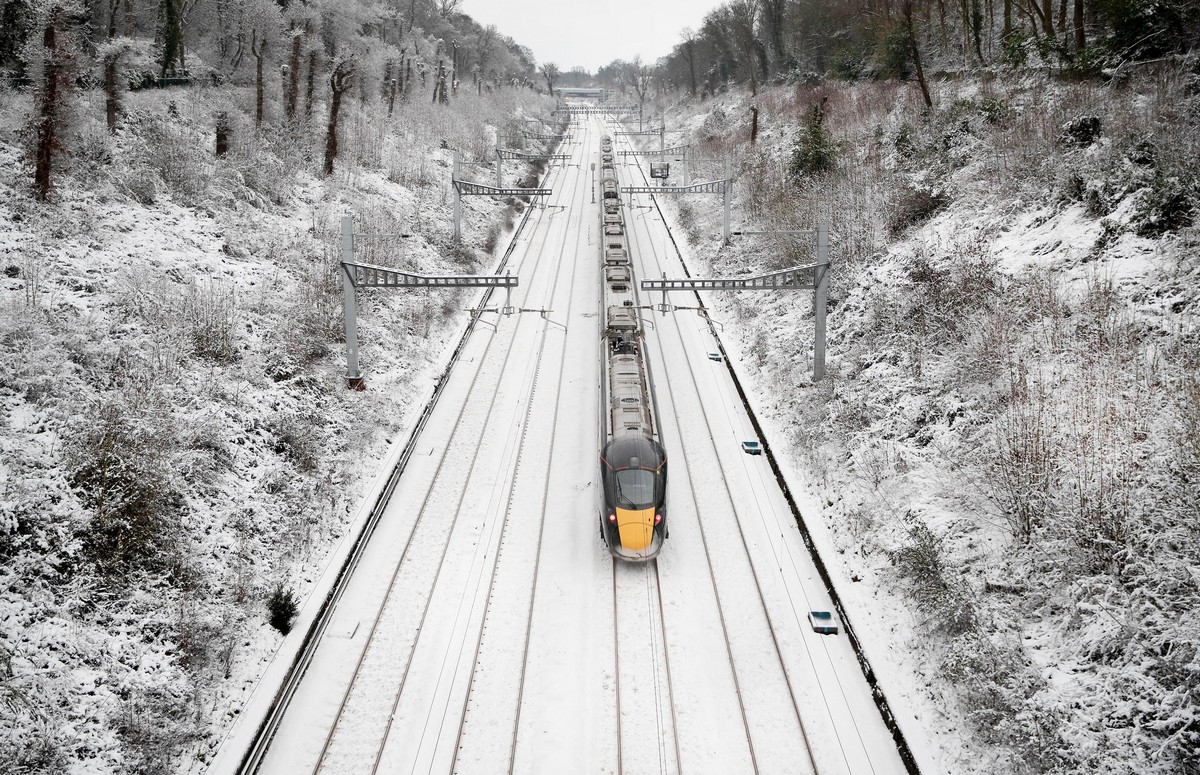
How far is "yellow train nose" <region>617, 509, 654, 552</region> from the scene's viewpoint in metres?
15.9

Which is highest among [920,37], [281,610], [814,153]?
[920,37]

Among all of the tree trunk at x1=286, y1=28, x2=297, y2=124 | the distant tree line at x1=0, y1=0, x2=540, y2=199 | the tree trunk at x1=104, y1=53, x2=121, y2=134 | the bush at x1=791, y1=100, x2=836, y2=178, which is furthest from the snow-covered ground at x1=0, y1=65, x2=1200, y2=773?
the tree trunk at x1=286, y1=28, x2=297, y2=124

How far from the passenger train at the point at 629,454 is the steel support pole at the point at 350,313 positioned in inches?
331

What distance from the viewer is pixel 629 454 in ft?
54.0

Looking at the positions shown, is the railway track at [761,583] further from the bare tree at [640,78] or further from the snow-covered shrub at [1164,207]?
the bare tree at [640,78]

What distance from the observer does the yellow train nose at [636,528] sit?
626 inches

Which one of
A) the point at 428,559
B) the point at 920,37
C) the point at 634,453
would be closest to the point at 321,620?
the point at 428,559

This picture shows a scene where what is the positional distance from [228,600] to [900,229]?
25937 mm

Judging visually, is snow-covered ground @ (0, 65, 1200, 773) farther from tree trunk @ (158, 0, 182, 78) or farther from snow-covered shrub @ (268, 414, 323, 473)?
tree trunk @ (158, 0, 182, 78)

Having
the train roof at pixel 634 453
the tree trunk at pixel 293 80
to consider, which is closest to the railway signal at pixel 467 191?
the tree trunk at pixel 293 80

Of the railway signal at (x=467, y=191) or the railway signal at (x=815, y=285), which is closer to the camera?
the railway signal at (x=815, y=285)

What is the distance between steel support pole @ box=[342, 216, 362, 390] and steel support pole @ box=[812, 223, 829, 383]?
14456 millimetres

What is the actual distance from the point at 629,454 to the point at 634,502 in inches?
45.8

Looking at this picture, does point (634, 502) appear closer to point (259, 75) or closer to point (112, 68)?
point (112, 68)
